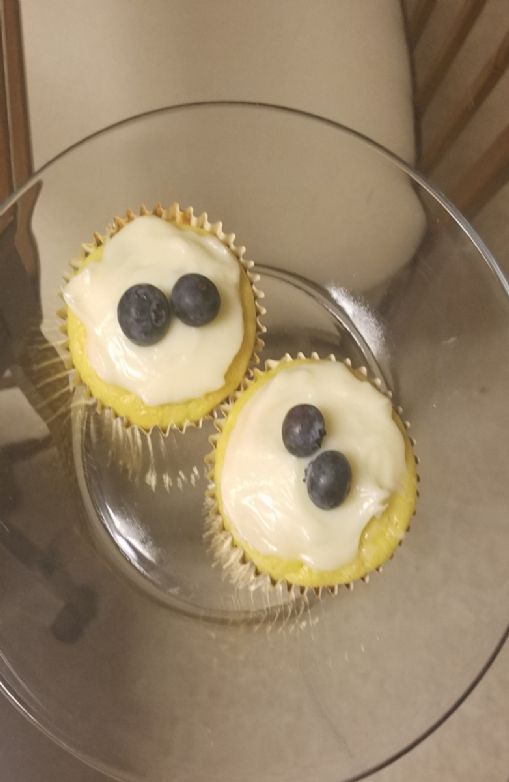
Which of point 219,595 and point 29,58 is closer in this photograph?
point 219,595

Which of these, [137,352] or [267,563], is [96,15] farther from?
[267,563]

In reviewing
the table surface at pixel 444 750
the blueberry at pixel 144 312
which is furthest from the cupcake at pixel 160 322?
the table surface at pixel 444 750

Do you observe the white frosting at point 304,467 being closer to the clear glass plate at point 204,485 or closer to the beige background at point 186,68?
the clear glass plate at point 204,485

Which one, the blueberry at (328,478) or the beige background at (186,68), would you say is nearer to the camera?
the blueberry at (328,478)

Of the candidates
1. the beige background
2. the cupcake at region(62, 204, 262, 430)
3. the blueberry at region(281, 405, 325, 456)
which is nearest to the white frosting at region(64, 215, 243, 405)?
the cupcake at region(62, 204, 262, 430)

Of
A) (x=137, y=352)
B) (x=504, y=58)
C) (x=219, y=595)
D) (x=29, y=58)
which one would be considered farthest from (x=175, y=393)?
(x=504, y=58)
